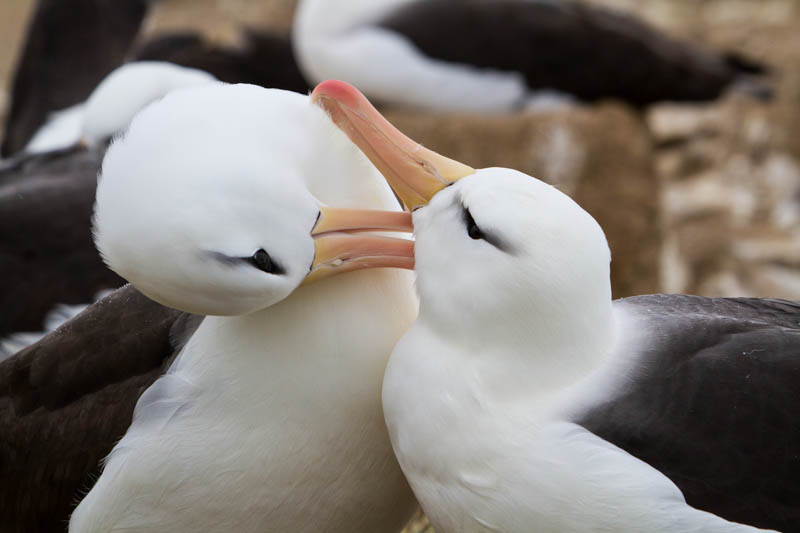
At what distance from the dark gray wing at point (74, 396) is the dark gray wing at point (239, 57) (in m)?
4.58

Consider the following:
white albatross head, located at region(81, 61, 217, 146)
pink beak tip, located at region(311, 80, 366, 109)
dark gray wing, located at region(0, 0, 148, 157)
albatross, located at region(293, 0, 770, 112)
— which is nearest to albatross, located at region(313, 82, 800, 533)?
pink beak tip, located at region(311, 80, 366, 109)

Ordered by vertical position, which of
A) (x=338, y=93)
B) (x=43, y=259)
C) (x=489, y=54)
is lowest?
(x=43, y=259)

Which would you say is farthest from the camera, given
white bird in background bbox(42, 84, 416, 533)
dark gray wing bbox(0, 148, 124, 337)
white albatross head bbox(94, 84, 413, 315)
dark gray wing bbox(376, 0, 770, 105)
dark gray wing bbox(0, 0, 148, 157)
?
dark gray wing bbox(376, 0, 770, 105)

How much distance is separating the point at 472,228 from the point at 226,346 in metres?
0.81

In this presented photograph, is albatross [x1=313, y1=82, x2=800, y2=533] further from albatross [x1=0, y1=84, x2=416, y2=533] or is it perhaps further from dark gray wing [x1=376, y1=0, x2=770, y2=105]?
dark gray wing [x1=376, y1=0, x2=770, y2=105]

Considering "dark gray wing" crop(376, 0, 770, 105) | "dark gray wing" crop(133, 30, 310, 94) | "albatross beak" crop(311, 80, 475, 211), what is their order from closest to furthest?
"albatross beak" crop(311, 80, 475, 211)
"dark gray wing" crop(133, 30, 310, 94)
"dark gray wing" crop(376, 0, 770, 105)

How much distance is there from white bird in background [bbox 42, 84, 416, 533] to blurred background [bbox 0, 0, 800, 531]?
5.33m

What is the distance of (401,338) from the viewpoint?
3.37 meters

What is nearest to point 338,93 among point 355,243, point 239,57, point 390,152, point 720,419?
point 390,152

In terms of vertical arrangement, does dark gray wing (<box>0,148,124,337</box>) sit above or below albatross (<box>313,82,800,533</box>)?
below

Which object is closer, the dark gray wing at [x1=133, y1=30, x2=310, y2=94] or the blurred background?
the dark gray wing at [x1=133, y1=30, x2=310, y2=94]

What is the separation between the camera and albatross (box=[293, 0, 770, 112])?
29.3ft

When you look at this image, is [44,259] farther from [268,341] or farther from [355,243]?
[355,243]

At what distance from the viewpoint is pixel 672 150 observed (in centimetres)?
1209
